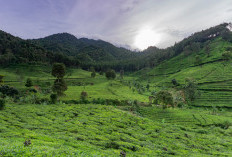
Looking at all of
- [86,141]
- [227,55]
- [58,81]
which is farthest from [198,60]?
[86,141]

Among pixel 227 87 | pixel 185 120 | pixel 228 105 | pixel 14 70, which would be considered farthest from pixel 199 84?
pixel 14 70

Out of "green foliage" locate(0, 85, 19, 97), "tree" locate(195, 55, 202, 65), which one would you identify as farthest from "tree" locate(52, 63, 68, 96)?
"tree" locate(195, 55, 202, 65)

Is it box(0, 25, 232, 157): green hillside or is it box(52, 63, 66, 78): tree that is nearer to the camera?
box(0, 25, 232, 157): green hillside

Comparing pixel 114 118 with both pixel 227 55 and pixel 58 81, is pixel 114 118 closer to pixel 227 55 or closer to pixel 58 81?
pixel 58 81

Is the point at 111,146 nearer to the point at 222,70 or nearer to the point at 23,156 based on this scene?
the point at 23,156

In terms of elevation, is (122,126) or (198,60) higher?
(198,60)

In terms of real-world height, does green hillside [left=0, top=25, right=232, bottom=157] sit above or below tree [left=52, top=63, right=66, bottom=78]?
below

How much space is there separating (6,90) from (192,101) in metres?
124

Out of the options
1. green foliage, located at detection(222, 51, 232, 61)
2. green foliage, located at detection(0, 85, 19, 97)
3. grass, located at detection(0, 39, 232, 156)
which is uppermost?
green foliage, located at detection(222, 51, 232, 61)

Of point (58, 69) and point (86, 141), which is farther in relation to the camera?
point (58, 69)

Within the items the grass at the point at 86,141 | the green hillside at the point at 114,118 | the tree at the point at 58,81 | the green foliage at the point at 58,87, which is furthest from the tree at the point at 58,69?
the grass at the point at 86,141

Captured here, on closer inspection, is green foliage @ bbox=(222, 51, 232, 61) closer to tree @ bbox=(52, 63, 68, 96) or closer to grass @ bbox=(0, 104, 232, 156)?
grass @ bbox=(0, 104, 232, 156)

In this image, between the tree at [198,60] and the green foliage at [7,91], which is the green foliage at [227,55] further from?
the green foliage at [7,91]

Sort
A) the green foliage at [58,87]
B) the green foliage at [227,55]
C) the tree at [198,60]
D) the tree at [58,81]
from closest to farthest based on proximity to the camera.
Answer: the green foliage at [58,87] < the tree at [58,81] < the green foliage at [227,55] < the tree at [198,60]
